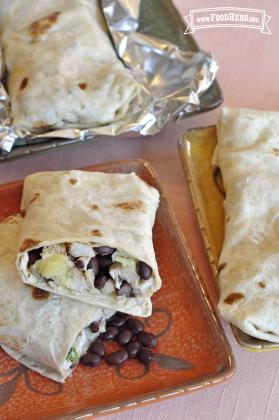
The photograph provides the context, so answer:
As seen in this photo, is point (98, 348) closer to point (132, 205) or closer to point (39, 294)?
point (39, 294)

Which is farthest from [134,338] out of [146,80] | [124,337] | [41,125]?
[146,80]

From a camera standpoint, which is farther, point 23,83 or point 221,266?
point 23,83

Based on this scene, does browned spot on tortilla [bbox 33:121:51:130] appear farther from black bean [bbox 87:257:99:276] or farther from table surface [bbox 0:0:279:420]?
black bean [bbox 87:257:99:276]

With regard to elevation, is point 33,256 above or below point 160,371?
above

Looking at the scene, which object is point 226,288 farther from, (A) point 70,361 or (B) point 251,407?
(A) point 70,361

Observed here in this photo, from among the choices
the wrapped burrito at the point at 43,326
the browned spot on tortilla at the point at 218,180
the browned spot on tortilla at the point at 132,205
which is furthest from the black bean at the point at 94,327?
the browned spot on tortilla at the point at 218,180

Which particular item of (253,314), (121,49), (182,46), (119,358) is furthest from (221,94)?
(119,358)

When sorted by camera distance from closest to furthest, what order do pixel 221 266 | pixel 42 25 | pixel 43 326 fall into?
pixel 43 326 → pixel 221 266 → pixel 42 25
